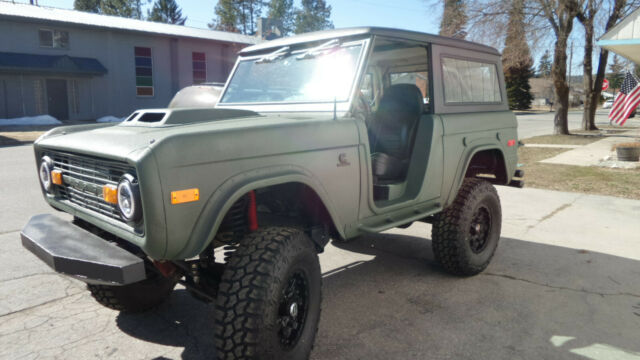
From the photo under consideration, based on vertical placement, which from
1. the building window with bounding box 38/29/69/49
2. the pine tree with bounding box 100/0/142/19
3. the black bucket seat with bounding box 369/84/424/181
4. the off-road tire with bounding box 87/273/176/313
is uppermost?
the pine tree with bounding box 100/0/142/19

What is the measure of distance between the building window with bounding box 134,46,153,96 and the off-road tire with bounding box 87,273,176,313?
2529 cm

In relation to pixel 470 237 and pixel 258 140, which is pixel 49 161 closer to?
pixel 258 140

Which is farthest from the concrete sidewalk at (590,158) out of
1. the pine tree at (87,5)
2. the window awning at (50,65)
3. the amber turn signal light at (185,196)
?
the pine tree at (87,5)

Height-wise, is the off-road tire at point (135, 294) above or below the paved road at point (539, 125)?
below

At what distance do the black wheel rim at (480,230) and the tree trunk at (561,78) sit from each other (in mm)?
16495

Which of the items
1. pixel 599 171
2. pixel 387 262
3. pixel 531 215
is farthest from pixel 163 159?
pixel 599 171

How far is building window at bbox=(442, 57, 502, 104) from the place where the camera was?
408 cm

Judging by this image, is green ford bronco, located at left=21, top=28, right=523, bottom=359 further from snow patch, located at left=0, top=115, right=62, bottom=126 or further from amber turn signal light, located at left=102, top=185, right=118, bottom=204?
snow patch, located at left=0, top=115, right=62, bottom=126

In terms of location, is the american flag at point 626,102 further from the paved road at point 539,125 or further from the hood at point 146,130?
the hood at point 146,130

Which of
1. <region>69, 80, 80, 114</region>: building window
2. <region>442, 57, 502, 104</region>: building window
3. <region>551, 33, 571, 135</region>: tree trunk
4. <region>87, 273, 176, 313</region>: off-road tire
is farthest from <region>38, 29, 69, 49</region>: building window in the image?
<region>442, 57, 502, 104</region>: building window

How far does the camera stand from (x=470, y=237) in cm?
430

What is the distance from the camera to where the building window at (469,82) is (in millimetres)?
4078

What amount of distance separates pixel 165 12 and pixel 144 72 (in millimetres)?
37752

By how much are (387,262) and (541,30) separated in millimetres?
17054
